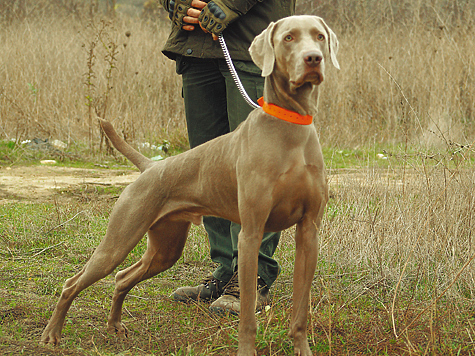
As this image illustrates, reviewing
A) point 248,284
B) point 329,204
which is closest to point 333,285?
point 248,284

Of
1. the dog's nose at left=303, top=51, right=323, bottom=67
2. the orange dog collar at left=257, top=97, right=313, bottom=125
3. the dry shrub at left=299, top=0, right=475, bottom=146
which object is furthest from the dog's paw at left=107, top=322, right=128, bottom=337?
the dry shrub at left=299, top=0, right=475, bottom=146

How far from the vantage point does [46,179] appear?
20.2ft

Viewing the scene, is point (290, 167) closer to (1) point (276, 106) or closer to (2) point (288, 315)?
(1) point (276, 106)

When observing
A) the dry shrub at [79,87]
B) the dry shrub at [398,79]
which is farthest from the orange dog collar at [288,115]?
the dry shrub at [398,79]

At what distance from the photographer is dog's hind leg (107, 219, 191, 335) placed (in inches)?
109

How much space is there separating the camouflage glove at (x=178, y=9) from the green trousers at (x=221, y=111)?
0.22 m

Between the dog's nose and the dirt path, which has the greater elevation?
the dog's nose

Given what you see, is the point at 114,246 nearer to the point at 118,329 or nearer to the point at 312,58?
the point at 118,329

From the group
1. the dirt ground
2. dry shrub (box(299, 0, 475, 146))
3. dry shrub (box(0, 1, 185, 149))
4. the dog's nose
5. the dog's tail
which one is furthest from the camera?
dry shrub (box(0, 1, 185, 149))

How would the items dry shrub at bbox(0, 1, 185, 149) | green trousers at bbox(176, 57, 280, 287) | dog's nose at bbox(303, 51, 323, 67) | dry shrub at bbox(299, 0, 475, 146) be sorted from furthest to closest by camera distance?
dry shrub at bbox(0, 1, 185, 149) < dry shrub at bbox(299, 0, 475, 146) < green trousers at bbox(176, 57, 280, 287) < dog's nose at bbox(303, 51, 323, 67)

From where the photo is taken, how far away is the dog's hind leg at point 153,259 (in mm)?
2762

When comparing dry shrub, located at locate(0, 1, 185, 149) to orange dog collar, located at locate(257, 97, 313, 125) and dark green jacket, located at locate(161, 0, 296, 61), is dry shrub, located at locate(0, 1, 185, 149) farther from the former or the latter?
orange dog collar, located at locate(257, 97, 313, 125)

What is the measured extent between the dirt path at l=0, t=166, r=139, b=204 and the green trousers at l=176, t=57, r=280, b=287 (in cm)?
273

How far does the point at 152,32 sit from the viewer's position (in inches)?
410
